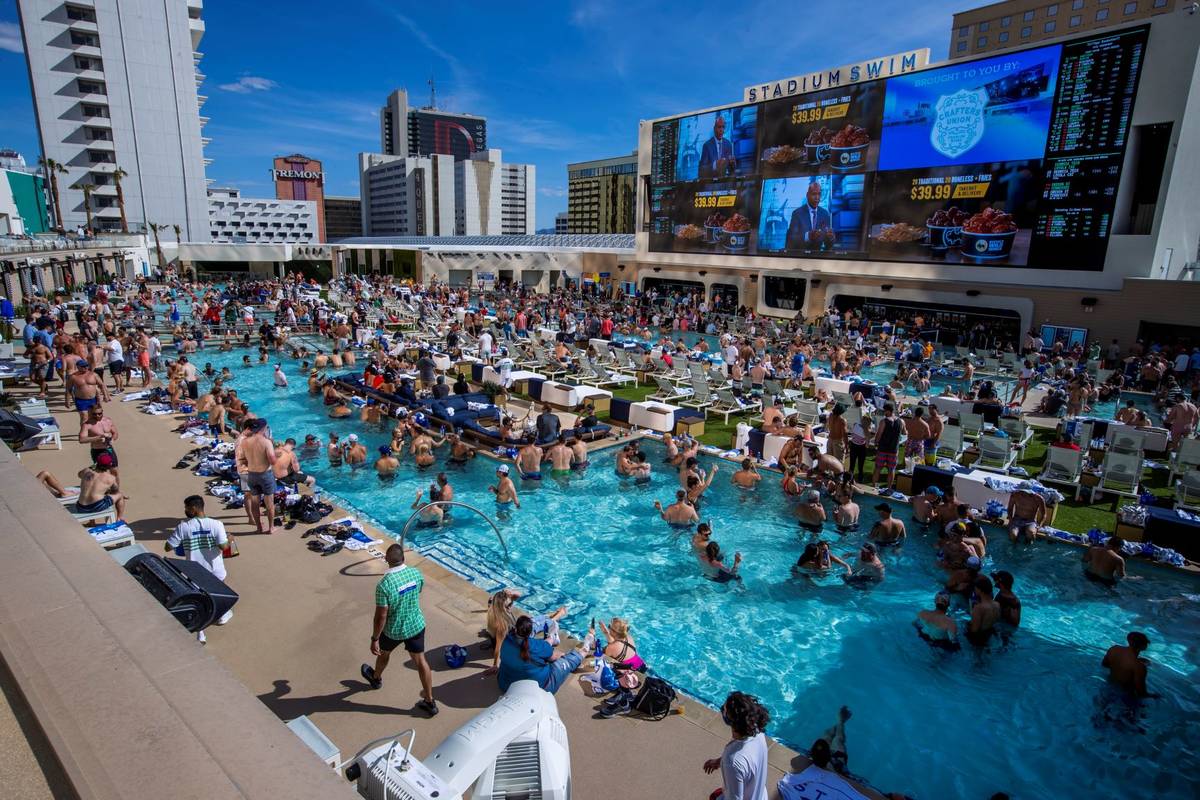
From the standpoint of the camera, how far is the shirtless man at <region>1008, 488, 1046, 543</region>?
849 centimetres

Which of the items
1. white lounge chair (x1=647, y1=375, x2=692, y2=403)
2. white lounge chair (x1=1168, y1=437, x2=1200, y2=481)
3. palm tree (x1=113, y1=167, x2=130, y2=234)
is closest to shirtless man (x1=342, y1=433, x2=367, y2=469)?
white lounge chair (x1=647, y1=375, x2=692, y2=403)

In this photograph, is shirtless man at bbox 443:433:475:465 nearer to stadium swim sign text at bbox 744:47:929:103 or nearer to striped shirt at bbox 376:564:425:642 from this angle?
striped shirt at bbox 376:564:425:642

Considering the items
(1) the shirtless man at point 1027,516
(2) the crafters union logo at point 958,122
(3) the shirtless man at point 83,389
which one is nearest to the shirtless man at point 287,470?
(3) the shirtless man at point 83,389

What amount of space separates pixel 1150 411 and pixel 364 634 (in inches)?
720

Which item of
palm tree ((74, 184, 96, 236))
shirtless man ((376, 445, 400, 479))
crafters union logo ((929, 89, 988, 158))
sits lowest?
shirtless man ((376, 445, 400, 479))

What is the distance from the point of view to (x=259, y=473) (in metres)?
7.57

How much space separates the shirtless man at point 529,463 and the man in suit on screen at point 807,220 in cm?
2214

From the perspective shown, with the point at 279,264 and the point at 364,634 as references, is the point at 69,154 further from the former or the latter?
the point at 364,634

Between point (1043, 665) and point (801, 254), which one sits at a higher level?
point (801, 254)

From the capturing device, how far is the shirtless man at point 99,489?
7.06 metres

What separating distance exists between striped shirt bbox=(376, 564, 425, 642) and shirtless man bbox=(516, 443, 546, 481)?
6177 mm

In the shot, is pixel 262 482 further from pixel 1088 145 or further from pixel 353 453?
pixel 1088 145

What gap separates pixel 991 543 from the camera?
8680mm

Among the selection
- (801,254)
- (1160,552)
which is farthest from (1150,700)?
(801,254)
